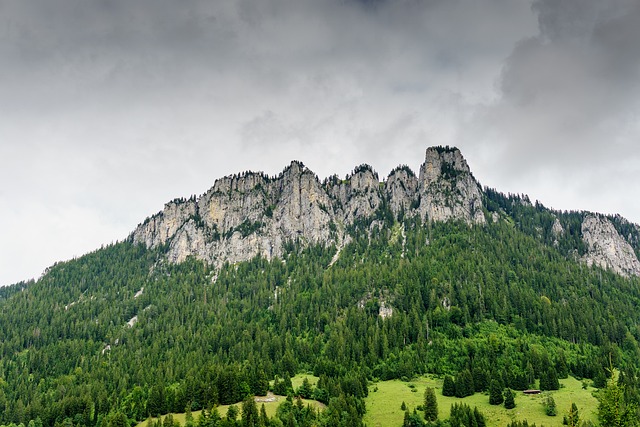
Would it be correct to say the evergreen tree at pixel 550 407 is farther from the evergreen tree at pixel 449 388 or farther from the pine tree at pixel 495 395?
the evergreen tree at pixel 449 388

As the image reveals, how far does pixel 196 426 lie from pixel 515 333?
109m

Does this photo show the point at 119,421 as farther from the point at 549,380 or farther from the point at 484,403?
the point at 549,380

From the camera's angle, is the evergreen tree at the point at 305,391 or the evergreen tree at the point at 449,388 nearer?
the evergreen tree at the point at 449,388

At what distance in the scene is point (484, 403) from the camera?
11500 centimetres

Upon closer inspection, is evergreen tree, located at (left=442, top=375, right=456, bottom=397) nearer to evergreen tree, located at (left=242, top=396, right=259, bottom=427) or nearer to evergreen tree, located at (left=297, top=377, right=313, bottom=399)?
evergreen tree, located at (left=297, top=377, right=313, bottom=399)

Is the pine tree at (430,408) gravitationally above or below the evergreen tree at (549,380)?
below

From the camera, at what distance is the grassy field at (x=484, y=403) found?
102750 millimetres

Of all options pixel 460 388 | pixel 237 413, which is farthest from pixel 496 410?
pixel 237 413

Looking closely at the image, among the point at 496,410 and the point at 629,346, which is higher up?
the point at 629,346

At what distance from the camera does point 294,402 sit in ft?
385

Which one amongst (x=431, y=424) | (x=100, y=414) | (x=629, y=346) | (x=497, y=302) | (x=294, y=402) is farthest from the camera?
(x=497, y=302)

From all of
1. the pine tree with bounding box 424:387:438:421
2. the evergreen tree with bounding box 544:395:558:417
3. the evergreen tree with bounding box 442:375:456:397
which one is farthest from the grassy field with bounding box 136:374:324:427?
the evergreen tree with bounding box 544:395:558:417

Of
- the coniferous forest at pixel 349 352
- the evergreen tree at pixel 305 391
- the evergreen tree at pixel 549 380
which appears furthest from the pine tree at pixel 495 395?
the evergreen tree at pixel 305 391

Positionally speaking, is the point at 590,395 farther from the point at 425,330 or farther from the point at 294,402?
the point at 294,402
